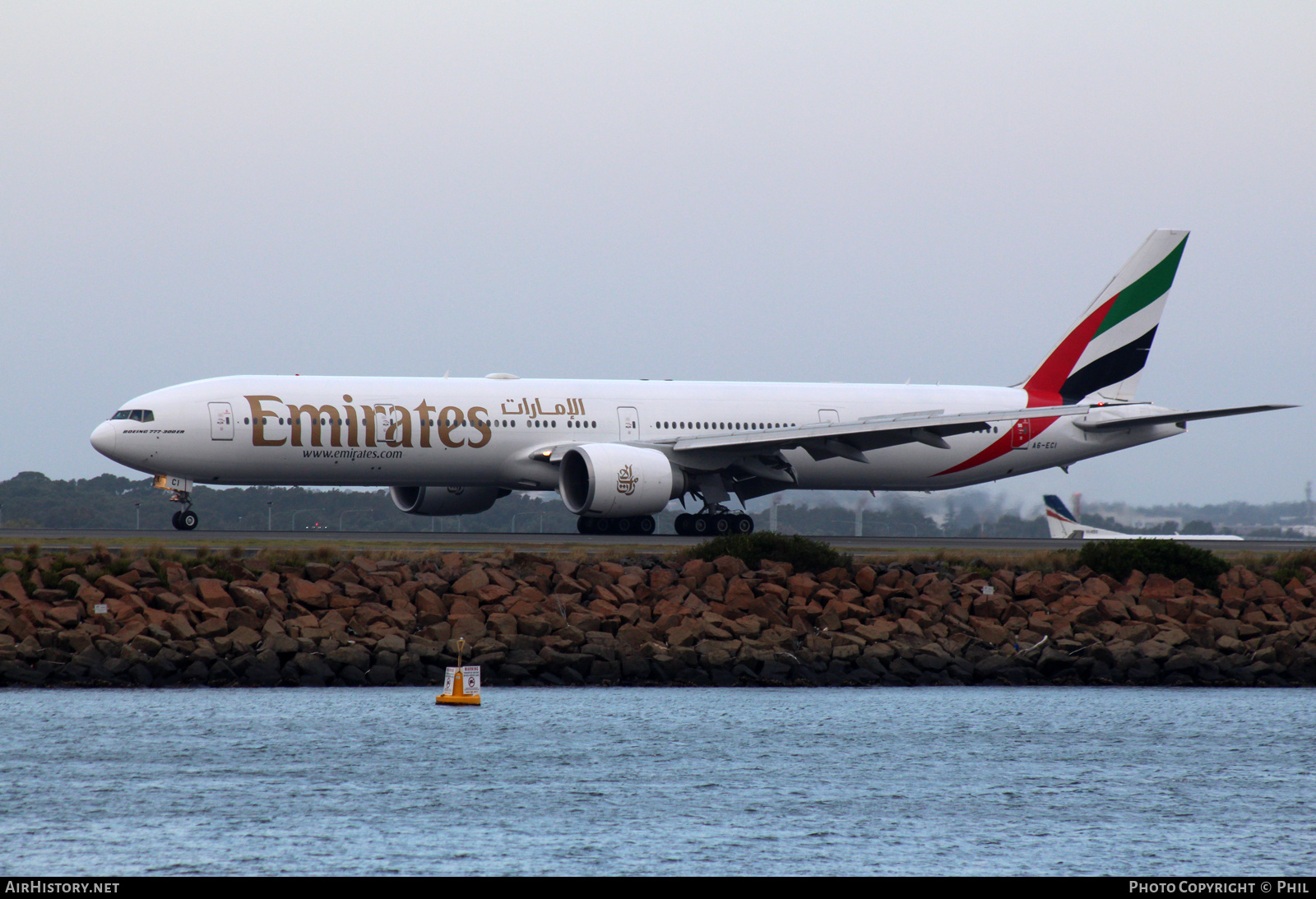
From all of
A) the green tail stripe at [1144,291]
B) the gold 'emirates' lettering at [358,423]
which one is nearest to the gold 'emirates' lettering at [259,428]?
the gold 'emirates' lettering at [358,423]

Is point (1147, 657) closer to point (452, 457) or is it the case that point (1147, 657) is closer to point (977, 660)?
point (977, 660)

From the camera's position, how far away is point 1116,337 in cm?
4294

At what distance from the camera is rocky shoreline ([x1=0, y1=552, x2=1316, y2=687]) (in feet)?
77.7

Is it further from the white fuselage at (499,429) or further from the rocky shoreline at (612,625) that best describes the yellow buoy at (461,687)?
the white fuselage at (499,429)

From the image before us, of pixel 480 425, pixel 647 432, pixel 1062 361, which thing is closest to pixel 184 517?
pixel 480 425

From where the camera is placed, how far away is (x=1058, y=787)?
18.5 m

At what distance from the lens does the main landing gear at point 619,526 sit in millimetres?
36469

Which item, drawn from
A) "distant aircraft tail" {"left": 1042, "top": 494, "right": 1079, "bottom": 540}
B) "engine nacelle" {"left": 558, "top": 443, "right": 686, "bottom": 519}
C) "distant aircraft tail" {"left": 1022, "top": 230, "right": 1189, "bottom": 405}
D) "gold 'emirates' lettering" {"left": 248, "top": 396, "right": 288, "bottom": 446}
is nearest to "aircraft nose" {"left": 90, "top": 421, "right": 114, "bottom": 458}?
"gold 'emirates' lettering" {"left": 248, "top": 396, "right": 288, "bottom": 446}

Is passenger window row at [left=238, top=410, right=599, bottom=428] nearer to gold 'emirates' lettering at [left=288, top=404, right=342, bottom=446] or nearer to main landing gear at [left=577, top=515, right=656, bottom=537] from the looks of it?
gold 'emirates' lettering at [left=288, top=404, right=342, bottom=446]

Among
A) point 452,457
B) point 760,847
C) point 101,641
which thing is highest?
point 452,457

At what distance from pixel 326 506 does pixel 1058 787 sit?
5300cm

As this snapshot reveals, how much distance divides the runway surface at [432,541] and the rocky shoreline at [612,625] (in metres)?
2.50

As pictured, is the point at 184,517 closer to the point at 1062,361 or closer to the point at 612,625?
the point at 612,625
